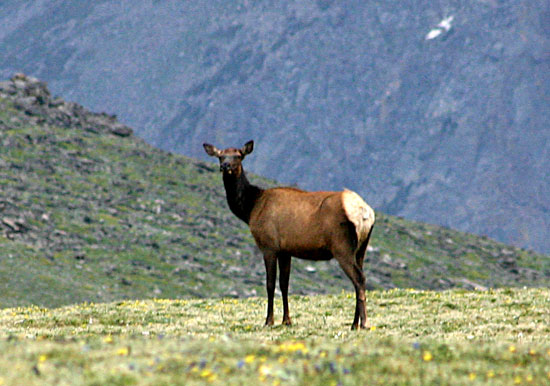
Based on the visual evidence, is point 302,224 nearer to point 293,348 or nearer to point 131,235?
point 293,348

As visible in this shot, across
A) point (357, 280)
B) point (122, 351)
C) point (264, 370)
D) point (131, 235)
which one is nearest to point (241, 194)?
point (357, 280)

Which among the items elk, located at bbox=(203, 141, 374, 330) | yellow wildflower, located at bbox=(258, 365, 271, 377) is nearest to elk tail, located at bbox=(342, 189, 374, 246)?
elk, located at bbox=(203, 141, 374, 330)

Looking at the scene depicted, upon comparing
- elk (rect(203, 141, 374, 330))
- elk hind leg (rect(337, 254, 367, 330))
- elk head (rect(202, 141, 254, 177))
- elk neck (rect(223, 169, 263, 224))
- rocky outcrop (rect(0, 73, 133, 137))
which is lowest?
elk hind leg (rect(337, 254, 367, 330))

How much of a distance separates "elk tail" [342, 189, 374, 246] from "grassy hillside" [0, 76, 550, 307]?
51030 millimetres

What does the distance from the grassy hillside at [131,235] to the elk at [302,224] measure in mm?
48263

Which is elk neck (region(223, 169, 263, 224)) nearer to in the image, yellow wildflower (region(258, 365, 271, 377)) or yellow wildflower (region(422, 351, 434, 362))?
yellow wildflower (region(422, 351, 434, 362))

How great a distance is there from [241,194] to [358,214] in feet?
12.2

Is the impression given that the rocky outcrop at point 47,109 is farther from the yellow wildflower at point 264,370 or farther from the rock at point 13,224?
the yellow wildflower at point 264,370

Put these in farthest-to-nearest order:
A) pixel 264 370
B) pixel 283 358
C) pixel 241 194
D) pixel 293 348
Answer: pixel 241 194 → pixel 293 348 → pixel 283 358 → pixel 264 370

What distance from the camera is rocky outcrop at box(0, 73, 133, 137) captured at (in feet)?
477

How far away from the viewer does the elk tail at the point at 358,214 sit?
2088 cm

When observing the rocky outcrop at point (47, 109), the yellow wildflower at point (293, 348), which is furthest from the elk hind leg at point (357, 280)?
the rocky outcrop at point (47, 109)

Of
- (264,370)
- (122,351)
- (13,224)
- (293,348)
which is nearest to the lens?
(264,370)

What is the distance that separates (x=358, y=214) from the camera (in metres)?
21.0
